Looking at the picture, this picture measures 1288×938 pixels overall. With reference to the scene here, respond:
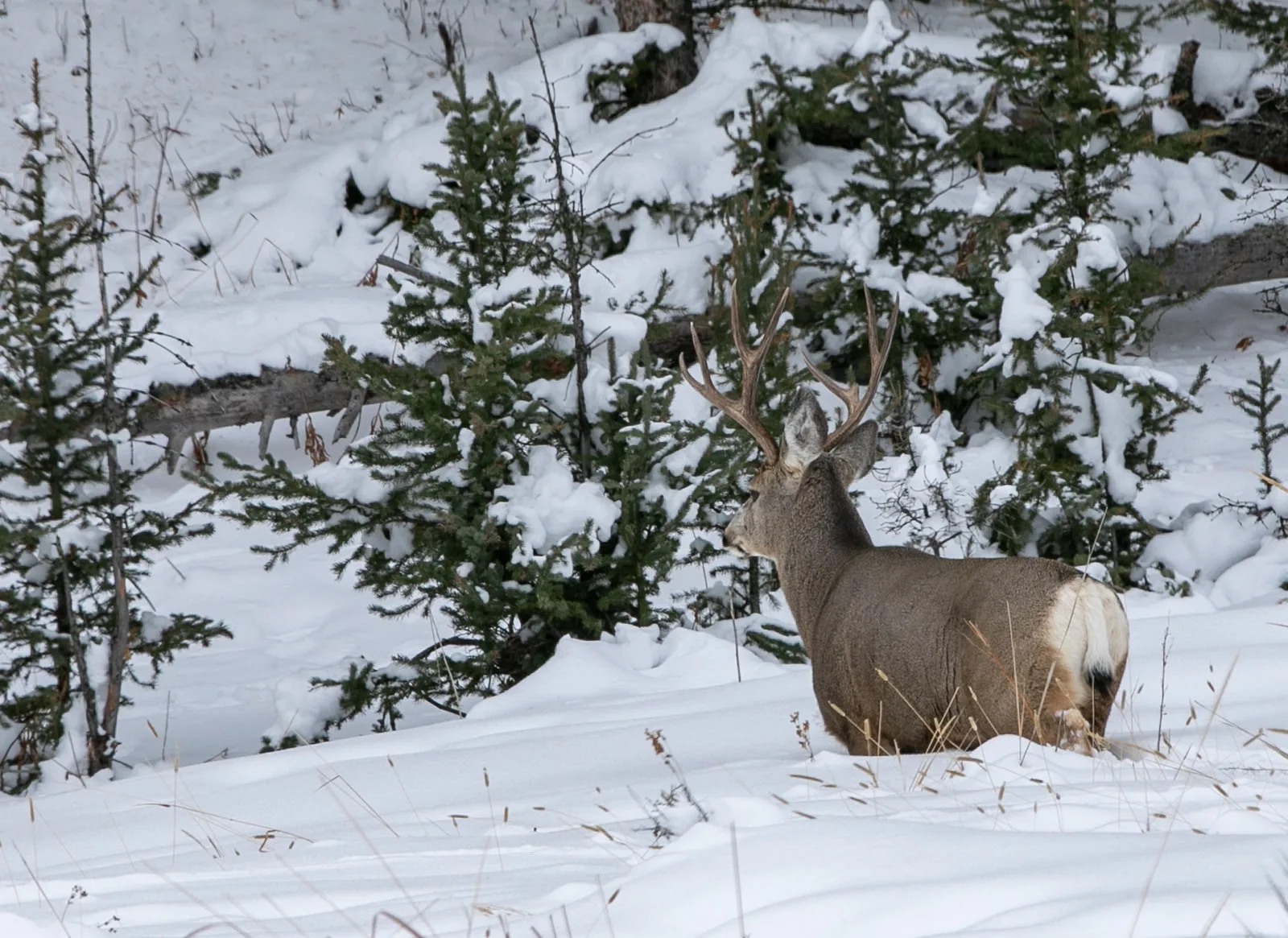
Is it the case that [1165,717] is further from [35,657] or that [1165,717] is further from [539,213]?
[35,657]

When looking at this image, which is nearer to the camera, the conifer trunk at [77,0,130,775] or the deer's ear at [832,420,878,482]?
the deer's ear at [832,420,878,482]

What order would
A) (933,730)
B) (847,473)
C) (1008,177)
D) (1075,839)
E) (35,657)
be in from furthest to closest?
1. (1008,177)
2. (35,657)
3. (847,473)
4. (933,730)
5. (1075,839)

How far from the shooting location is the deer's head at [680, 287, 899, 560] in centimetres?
545

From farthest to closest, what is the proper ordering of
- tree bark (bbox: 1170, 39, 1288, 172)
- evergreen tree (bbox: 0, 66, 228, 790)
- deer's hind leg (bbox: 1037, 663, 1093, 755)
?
tree bark (bbox: 1170, 39, 1288, 172)
evergreen tree (bbox: 0, 66, 228, 790)
deer's hind leg (bbox: 1037, 663, 1093, 755)

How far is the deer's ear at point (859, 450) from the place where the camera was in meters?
5.58

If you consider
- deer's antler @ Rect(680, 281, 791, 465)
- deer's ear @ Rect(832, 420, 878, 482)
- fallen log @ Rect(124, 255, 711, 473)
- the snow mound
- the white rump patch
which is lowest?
the snow mound

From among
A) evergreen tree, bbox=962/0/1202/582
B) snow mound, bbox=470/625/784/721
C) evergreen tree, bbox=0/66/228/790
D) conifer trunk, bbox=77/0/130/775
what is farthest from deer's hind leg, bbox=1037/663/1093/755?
conifer trunk, bbox=77/0/130/775

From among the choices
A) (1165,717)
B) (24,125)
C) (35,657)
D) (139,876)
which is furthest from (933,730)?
(24,125)

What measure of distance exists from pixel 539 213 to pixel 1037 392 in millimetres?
2971

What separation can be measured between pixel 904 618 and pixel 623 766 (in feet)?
3.34

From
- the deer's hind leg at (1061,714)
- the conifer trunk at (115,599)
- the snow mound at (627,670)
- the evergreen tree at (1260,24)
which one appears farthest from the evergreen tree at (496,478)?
the evergreen tree at (1260,24)

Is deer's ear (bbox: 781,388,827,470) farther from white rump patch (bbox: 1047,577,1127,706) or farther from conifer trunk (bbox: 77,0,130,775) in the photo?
conifer trunk (bbox: 77,0,130,775)

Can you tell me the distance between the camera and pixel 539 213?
657cm

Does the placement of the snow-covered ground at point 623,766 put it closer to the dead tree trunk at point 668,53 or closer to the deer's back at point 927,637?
the deer's back at point 927,637
